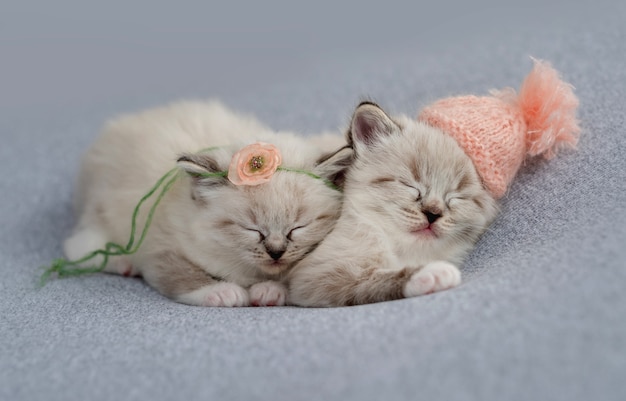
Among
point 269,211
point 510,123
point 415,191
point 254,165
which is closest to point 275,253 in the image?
point 269,211

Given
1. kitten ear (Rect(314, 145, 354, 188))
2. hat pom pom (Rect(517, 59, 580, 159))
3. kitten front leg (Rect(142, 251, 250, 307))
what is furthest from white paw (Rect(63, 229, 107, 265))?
hat pom pom (Rect(517, 59, 580, 159))

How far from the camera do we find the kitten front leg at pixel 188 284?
163 centimetres

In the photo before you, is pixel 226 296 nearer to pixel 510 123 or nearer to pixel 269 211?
pixel 269 211

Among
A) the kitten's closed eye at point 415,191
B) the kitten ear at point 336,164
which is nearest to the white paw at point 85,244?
the kitten ear at point 336,164

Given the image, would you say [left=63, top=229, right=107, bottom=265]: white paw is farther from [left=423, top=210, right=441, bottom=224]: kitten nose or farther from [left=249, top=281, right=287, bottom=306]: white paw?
[left=423, top=210, right=441, bottom=224]: kitten nose

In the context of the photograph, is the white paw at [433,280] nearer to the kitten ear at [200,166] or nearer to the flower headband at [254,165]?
the flower headband at [254,165]

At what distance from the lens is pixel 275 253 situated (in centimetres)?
159

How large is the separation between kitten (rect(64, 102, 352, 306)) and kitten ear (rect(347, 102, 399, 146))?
6cm

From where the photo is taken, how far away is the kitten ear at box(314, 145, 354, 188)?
1.62 m

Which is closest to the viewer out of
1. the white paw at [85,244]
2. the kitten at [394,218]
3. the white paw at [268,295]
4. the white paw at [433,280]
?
the white paw at [433,280]

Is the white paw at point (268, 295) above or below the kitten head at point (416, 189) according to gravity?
below

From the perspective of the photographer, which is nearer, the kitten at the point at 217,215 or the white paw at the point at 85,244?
the kitten at the point at 217,215

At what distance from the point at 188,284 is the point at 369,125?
598 millimetres

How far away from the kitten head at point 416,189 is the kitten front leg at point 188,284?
1.17 feet
